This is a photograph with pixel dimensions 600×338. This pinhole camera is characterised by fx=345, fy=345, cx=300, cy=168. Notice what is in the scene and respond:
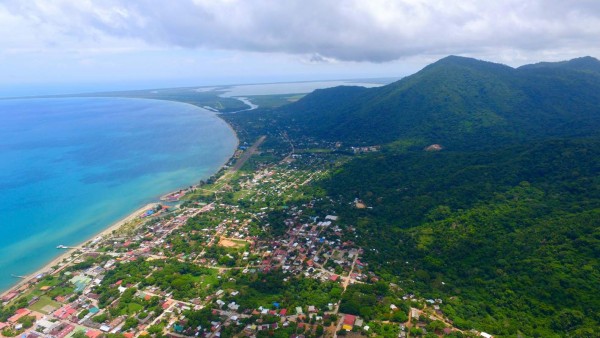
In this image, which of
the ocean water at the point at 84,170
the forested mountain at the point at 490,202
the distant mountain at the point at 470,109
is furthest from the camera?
the distant mountain at the point at 470,109

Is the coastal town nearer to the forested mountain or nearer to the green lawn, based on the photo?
the green lawn

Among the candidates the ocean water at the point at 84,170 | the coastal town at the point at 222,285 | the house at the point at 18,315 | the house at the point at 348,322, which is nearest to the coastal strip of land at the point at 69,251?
the coastal town at the point at 222,285

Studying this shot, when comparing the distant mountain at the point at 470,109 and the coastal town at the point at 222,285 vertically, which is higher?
the distant mountain at the point at 470,109

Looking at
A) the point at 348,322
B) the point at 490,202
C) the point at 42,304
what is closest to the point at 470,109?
the point at 490,202

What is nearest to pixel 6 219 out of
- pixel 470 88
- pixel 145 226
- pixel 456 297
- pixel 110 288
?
pixel 145 226

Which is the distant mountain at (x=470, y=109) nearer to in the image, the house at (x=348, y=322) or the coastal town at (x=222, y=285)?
the coastal town at (x=222, y=285)

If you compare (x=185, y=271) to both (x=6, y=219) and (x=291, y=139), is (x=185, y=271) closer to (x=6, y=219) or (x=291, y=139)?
(x=6, y=219)
